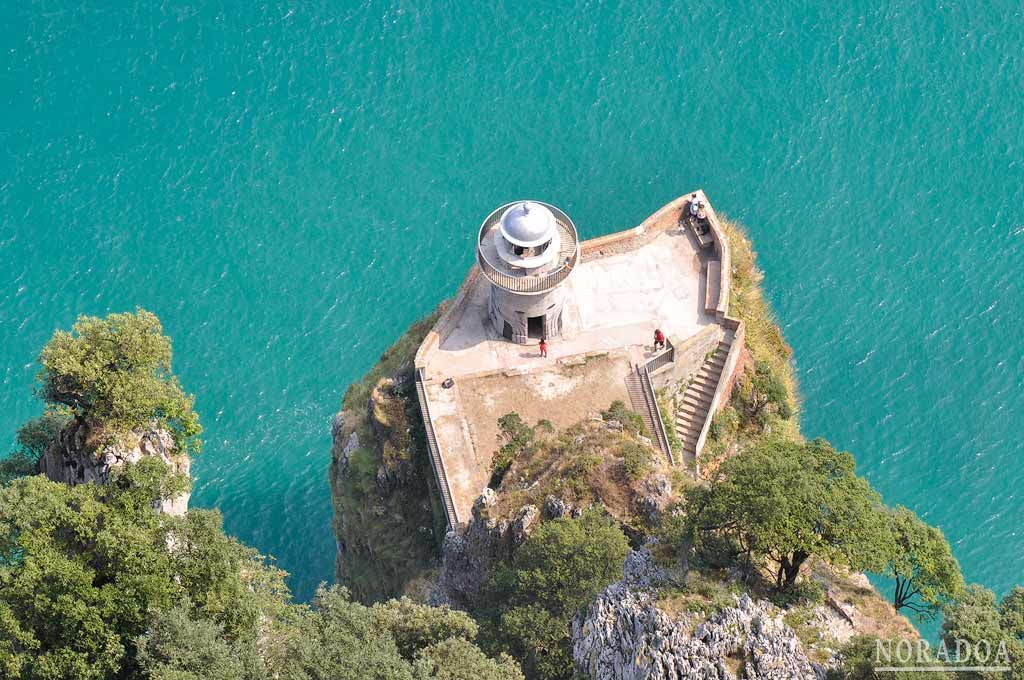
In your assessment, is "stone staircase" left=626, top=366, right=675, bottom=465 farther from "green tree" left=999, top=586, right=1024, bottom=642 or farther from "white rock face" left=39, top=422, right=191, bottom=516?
"white rock face" left=39, top=422, right=191, bottom=516

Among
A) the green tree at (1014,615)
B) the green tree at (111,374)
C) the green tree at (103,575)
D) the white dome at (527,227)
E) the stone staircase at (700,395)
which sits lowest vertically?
the green tree at (1014,615)

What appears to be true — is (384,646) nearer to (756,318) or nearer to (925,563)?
(925,563)

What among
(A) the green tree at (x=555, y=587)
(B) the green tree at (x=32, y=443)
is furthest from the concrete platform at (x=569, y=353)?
(B) the green tree at (x=32, y=443)

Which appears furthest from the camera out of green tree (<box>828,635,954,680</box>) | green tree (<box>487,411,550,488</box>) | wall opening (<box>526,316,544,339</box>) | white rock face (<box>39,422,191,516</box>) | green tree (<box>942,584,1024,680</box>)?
wall opening (<box>526,316,544,339</box>)

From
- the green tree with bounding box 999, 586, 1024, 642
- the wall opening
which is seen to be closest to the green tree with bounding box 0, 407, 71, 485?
the wall opening

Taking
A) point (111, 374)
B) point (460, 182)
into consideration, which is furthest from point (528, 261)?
point (460, 182)

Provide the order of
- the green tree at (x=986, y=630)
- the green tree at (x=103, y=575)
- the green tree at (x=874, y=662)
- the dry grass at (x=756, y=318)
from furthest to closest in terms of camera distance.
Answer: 1. the dry grass at (x=756, y=318)
2. the green tree at (x=103, y=575)
3. the green tree at (x=986, y=630)
4. the green tree at (x=874, y=662)

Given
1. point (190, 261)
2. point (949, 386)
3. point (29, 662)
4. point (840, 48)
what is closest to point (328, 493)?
point (190, 261)

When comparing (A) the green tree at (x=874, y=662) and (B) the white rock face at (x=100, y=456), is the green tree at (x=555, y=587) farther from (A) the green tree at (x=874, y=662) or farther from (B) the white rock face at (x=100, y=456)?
(B) the white rock face at (x=100, y=456)
